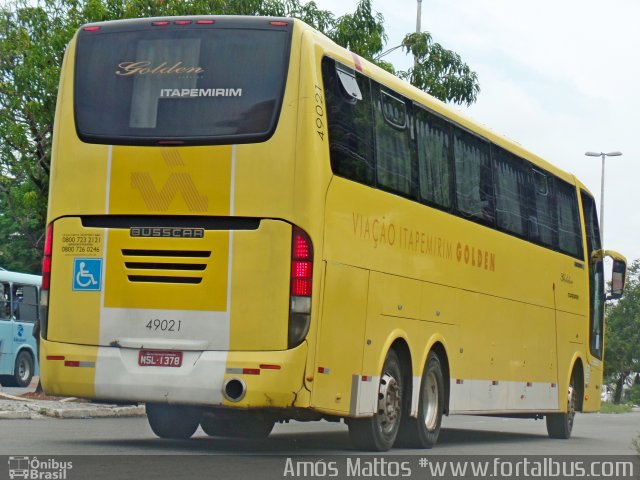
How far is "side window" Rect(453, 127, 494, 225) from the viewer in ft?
57.4

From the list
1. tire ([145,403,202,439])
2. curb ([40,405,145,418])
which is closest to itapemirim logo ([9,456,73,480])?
tire ([145,403,202,439])

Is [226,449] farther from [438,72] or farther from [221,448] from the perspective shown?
[438,72]

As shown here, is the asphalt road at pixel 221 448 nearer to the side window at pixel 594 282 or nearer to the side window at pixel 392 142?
the side window at pixel 594 282

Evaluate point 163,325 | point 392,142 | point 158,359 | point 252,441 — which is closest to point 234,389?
point 158,359

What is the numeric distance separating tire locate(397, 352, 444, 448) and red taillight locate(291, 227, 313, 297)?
3.01m

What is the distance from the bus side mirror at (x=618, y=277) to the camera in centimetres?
2402

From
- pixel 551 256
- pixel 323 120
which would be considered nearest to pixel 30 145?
pixel 551 256

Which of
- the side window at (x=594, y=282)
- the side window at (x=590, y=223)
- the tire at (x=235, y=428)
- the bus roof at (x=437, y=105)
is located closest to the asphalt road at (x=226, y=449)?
the tire at (x=235, y=428)

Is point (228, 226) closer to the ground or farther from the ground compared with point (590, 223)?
closer to the ground

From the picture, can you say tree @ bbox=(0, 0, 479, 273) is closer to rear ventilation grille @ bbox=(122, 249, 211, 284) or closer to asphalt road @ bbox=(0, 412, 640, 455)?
asphalt road @ bbox=(0, 412, 640, 455)

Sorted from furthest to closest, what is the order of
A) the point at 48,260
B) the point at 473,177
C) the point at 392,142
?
the point at 473,177, the point at 392,142, the point at 48,260

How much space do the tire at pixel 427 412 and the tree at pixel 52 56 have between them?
419 inches

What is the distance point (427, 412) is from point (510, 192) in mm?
4166

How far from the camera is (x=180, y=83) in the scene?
13.7 m
